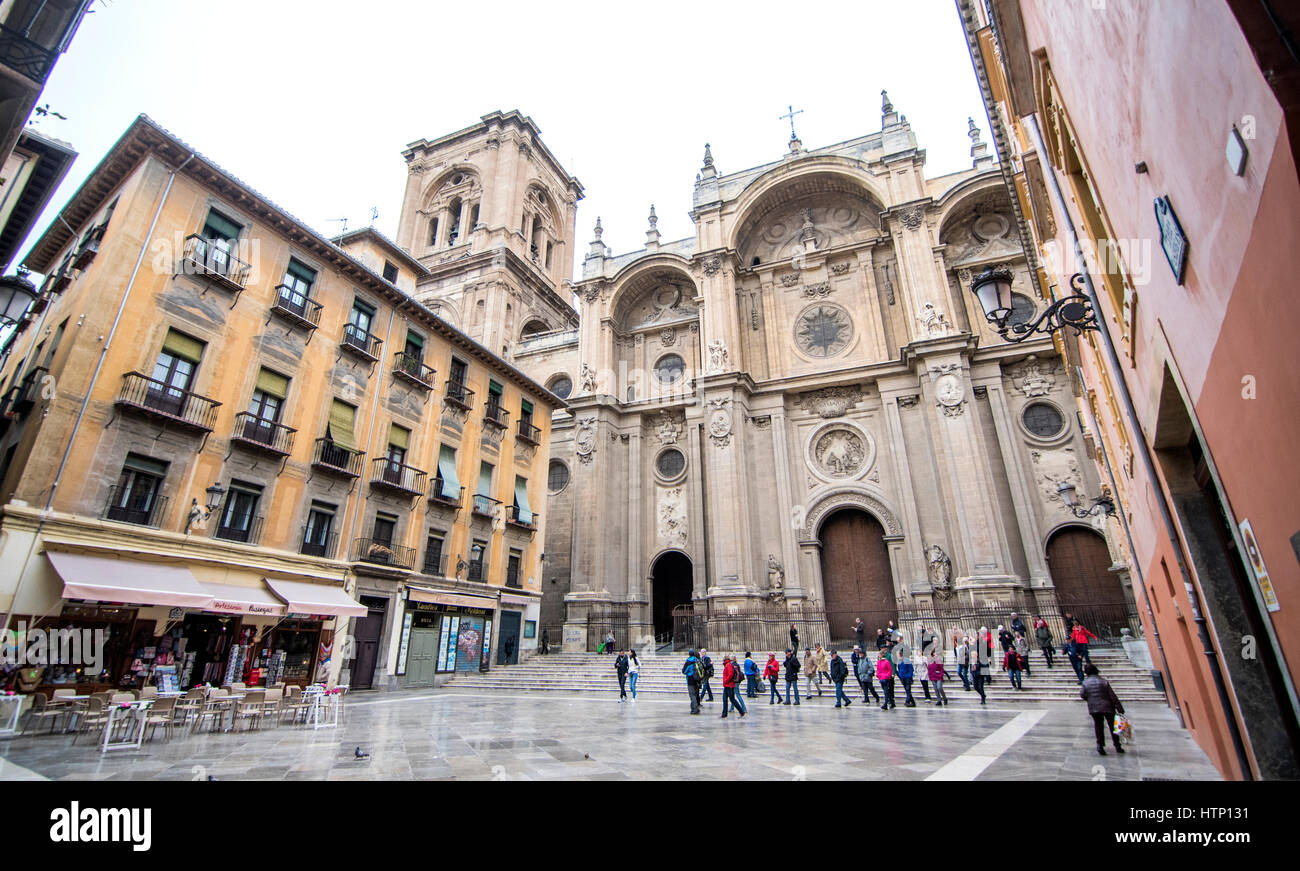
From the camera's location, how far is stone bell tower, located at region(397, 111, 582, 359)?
122 feet

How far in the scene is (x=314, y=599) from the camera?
547 inches

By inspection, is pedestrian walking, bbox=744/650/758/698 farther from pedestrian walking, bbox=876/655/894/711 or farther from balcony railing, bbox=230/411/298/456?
balcony railing, bbox=230/411/298/456

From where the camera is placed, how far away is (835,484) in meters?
24.7

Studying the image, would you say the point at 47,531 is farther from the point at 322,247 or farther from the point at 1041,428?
the point at 1041,428

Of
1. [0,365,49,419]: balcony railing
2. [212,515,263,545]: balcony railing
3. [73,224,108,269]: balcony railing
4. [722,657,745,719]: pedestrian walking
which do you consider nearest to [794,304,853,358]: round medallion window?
[722,657,745,719]: pedestrian walking

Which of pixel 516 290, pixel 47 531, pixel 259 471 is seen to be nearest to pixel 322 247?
pixel 259 471

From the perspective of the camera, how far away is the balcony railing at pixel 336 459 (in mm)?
15420

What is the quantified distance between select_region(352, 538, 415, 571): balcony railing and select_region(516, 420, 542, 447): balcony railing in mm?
6685

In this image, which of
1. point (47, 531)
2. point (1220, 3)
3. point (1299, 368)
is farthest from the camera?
point (47, 531)

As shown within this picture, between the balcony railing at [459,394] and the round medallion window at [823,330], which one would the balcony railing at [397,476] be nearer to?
the balcony railing at [459,394]

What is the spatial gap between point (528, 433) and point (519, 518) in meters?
3.42

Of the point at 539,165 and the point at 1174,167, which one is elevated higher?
the point at 539,165

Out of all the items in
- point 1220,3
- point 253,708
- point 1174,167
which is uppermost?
point 1174,167

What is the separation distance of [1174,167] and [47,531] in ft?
51.0
